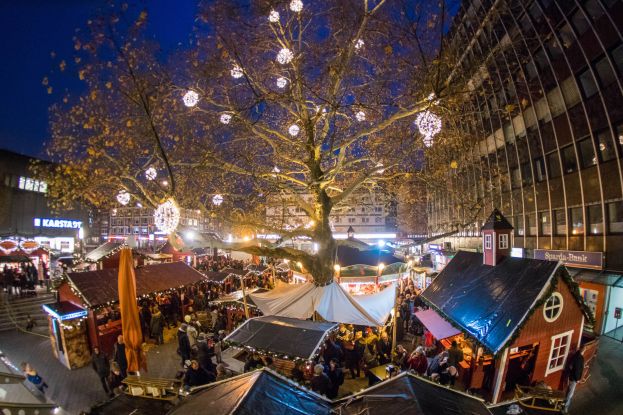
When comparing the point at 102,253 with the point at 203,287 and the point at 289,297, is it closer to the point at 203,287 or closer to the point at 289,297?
the point at 203,287

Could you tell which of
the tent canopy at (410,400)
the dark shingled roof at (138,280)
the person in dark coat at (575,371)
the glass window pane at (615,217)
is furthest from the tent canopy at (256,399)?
the glass window pane at (615,217)

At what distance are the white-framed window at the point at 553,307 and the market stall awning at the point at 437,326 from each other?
2185 millimetres

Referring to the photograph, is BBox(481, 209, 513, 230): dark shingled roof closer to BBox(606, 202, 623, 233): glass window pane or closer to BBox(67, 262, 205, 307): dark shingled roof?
BBox(606, 202, 623, 233): glass window pane

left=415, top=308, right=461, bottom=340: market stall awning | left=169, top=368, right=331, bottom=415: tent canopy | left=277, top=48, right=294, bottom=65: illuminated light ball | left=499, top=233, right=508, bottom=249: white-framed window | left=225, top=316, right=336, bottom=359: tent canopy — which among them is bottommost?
left=415, top=308, right=461, bottom=340: market stall awning

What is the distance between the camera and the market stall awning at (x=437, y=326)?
9.45 meters

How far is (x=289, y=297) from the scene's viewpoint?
34.6 feet

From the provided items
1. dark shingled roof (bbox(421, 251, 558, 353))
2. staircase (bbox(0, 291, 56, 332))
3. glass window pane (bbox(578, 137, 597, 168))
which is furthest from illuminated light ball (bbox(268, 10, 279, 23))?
staircase (bbox(0, 291, 56, 332))

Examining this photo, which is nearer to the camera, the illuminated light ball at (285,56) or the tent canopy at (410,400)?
the tent canopy at (410,400)

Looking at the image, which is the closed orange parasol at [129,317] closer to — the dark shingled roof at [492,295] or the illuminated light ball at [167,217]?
the illuminated light ball at [167,217]

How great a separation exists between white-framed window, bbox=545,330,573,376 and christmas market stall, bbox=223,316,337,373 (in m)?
5.52

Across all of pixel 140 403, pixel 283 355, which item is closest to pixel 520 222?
pixel 283 355

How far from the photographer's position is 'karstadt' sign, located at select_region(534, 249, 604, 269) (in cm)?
1488

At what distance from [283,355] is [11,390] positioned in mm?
4983

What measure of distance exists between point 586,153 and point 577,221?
11.3ft
